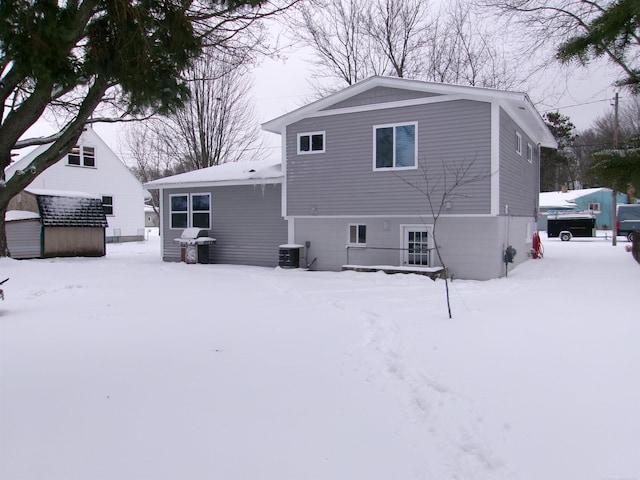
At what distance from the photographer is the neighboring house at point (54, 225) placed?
16.6m

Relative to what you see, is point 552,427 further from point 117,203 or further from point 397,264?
point 117,203

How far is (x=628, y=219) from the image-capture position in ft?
87.4

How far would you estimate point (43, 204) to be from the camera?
679 inches

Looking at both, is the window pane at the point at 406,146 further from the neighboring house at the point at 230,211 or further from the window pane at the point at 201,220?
the window pane at the point at 201,220

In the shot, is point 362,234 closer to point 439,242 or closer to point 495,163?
point 439,242

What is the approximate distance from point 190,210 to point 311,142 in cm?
550

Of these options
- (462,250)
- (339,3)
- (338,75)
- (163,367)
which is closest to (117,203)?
(338,75)

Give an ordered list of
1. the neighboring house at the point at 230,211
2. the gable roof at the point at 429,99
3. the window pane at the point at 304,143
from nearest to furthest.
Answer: the gable roof at the point at 429,99
the window pane at the point at 304,143
the neighboring house at the point at 230,211

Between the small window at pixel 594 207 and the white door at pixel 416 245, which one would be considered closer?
the white door at pixel 416 245

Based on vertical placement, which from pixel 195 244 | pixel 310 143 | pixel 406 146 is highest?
pixel 310 143

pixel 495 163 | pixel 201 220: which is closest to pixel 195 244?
pixel 201 220

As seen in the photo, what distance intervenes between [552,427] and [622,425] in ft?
1.65

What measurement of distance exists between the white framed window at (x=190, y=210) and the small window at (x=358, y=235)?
5400mm

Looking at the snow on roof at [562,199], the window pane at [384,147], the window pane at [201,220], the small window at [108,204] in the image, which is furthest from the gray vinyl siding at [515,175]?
the small window at [108,204]
